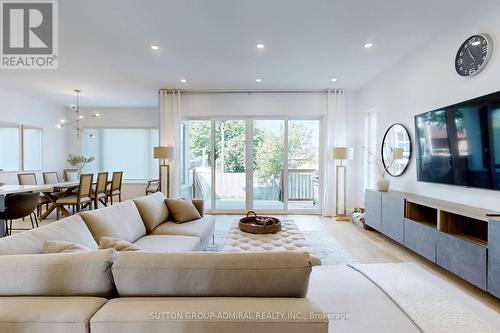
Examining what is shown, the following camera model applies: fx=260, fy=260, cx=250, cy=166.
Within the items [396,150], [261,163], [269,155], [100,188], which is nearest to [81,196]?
[100,188]

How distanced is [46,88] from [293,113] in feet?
17.1

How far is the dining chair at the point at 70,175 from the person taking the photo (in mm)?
6172

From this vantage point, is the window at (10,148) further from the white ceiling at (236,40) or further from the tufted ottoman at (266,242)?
the tufted ottoman at (266,242)

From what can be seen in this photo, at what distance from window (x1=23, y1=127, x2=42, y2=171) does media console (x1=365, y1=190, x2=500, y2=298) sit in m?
7.52

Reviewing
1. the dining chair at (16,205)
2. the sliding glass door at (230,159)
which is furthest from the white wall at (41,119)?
the sliding glass door at (230,159)

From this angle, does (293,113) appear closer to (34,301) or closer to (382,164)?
(382,164)

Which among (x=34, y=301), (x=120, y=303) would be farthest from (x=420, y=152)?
(x=34, y=301)

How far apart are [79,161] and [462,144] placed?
8.00 m

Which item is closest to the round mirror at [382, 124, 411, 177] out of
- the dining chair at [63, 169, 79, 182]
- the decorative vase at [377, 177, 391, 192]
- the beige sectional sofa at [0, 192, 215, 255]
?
the decorative vase at [377, 177, 391, 192]

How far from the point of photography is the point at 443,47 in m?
3.16

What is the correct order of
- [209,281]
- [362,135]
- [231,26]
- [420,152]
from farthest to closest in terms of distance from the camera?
1. [362,135]
2. [420,152]
3. [231,26]
4. [209,281]

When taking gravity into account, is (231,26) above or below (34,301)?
above

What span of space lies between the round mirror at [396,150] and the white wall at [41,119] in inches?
295

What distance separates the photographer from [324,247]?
3553 millimetres
